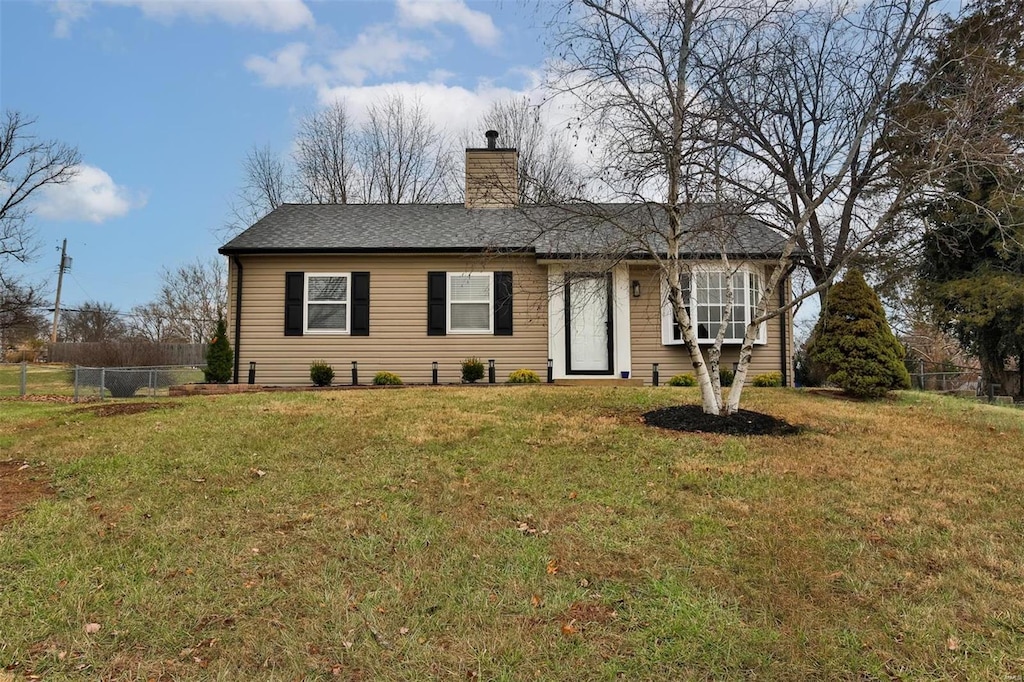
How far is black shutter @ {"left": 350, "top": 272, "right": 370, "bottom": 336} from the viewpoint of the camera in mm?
11570

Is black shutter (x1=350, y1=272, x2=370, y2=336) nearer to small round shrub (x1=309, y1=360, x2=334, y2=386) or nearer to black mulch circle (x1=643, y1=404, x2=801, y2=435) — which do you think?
small round shrub (x1=309, y1=360, x2=334, y2=386)

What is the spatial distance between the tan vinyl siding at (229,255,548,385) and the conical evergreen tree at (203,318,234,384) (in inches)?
22.1

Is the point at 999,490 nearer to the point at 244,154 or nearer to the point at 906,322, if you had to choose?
the point at 906,322

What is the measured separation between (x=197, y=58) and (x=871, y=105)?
10.8m

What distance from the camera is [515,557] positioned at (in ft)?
11.6

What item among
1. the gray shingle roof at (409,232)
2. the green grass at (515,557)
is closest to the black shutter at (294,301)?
the gray shingle roof at (409,232)

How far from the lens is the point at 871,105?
20.9ft

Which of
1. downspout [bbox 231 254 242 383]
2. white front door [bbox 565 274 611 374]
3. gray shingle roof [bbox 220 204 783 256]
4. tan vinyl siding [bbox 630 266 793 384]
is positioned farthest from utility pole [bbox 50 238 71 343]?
tan vinyl siding [bbox 630 266 793 384]

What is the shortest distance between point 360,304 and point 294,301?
133 centimetres

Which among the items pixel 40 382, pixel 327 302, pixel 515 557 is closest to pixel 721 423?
pixel 515 557

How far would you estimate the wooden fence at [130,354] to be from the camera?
64.8ft

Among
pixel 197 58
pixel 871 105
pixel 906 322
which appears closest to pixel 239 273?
pixel 197 58

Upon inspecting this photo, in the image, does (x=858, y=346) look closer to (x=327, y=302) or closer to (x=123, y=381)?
(x=327, y=302)

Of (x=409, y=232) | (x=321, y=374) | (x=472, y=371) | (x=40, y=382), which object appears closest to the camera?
(x=321, y=374)
